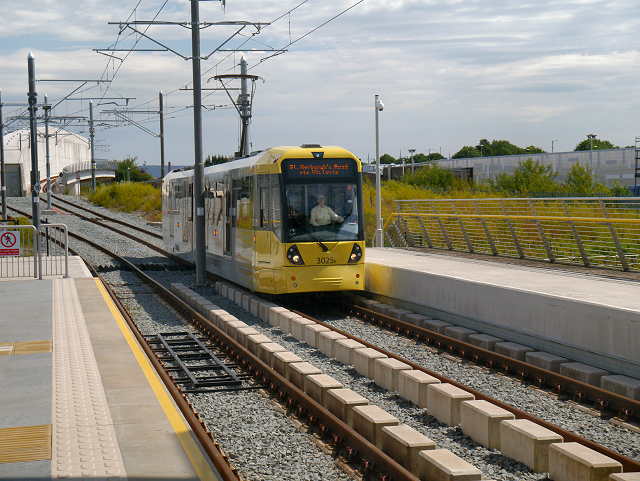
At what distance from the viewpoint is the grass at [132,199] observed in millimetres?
49469

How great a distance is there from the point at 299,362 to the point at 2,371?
3.38 metres

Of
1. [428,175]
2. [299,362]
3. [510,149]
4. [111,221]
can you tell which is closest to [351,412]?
[299,362]

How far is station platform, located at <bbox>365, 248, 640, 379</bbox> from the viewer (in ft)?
28.6

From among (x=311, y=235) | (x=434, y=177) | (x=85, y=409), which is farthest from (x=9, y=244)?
(x=434, y=177)

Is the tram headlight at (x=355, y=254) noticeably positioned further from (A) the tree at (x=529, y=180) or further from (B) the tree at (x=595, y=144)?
(B) the tree at (x=595, y=144)

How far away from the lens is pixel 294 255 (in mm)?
13508

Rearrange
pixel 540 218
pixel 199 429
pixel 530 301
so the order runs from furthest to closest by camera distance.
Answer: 1. pixel 540 218
2. pixel 530 301
3. pixel 199 429

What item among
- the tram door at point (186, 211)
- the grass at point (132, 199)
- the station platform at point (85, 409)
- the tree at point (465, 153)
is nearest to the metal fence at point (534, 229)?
the tram door at point (186, 211)

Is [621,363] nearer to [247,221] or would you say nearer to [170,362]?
[170,362]

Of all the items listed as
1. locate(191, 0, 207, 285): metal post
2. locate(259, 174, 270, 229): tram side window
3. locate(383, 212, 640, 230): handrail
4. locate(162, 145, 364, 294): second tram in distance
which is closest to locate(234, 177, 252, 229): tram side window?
locate(162, 145, 364, 294): second tram in distance

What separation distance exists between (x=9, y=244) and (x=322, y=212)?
841 cm

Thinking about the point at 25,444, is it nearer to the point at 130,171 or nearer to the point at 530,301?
the point at 530,301

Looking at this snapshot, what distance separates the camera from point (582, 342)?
9164mm

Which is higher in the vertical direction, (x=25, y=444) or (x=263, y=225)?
(x=263, y=225)
